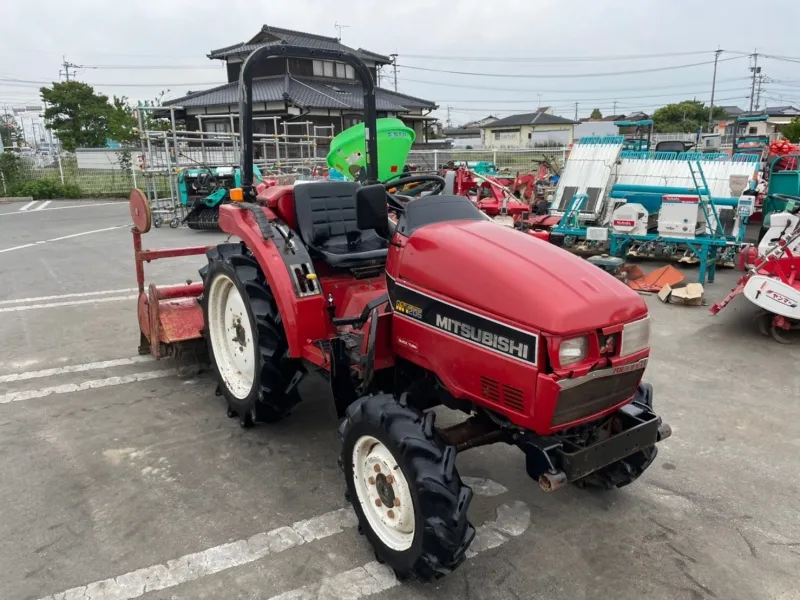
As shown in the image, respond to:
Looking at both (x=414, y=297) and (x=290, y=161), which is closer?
(x=414, y=297)

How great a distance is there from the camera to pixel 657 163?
9.06 meters

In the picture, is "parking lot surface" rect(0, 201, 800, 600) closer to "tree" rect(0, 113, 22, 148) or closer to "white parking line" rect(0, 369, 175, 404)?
"white parking line" rect(0, 369, 175, 404)

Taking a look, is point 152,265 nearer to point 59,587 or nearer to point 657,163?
point 59,587

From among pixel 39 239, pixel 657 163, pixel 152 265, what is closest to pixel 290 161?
pixel 39 239

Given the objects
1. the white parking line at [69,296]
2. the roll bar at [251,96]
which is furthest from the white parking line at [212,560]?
the white parking line at [69,296]

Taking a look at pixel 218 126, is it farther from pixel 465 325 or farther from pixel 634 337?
pixel 634 337

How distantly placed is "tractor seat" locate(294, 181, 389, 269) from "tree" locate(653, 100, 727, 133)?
151ft

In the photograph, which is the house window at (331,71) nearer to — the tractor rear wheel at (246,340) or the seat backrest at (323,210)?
the tractor rear wheel at (246,340)

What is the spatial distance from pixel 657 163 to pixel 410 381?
7.77 metres

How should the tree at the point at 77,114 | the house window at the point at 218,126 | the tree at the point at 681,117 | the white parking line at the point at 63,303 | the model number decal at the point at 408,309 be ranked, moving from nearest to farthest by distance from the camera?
the model number decal at the point at 408,309 < the white parking line at the point at 63,303 < the house window at the point at 218,126 < the tree at the point at 77,114 < the tree at the point at 681,117

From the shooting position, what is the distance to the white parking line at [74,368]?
4320 millimetres

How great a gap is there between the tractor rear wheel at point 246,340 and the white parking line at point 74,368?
1.13m

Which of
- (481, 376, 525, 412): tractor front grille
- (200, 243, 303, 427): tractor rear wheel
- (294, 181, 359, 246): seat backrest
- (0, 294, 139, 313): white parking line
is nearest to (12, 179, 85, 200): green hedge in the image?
(0, 294, 139, 313): white parking line

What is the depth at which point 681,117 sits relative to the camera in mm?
47188
